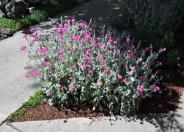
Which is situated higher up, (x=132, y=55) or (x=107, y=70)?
(x=132, y=55)

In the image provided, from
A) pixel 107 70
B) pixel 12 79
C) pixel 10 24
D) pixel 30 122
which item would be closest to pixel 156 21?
pixel 107 70

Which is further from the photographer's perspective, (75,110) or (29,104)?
(29,104)

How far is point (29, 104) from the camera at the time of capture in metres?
5.58

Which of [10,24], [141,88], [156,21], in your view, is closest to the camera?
[141,88]

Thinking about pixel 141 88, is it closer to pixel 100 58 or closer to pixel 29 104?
pixel 100 58

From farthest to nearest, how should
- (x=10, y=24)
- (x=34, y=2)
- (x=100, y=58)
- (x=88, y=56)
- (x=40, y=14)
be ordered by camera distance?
(x=34, y=2) → (x=40, y=14) → (x=10, y=24) → (x=88, y=56) → (x=100, y=58)

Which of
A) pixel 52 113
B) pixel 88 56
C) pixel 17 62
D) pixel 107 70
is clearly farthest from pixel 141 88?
pixel 17 62

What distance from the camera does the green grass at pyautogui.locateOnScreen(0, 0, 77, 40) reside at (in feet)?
26.0

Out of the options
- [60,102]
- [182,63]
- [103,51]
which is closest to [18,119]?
[60,102]

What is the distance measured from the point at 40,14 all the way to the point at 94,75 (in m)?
3.28

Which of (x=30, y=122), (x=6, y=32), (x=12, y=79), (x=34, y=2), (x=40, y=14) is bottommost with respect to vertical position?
(x=30, y=122)

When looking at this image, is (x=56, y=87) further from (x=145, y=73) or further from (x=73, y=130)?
(x=145, y=73)

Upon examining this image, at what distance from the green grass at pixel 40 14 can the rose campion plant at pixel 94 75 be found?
2235mm

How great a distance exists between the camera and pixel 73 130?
509 cm
